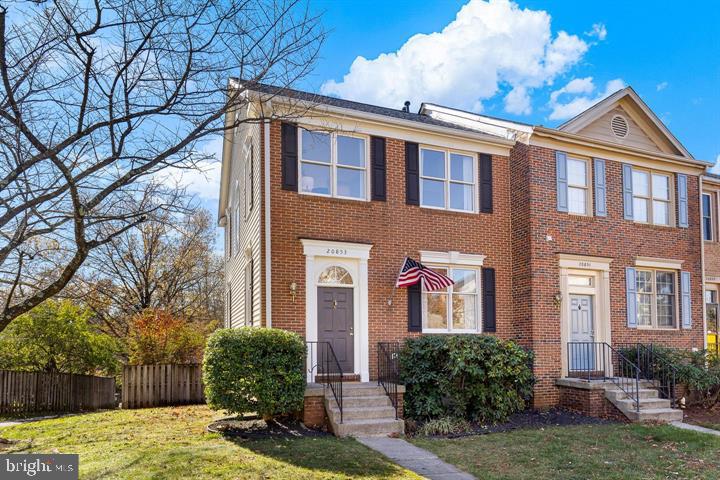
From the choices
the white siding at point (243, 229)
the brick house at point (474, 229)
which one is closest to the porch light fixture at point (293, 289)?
the brick house at point (474, 229)

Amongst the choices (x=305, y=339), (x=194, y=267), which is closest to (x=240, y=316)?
(x=305, y=339)

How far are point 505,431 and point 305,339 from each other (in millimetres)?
4129

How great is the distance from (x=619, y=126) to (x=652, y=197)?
2.12 metres

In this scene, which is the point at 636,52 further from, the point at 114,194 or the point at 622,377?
the point at 114,194

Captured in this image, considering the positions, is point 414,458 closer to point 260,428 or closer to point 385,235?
point 260,428

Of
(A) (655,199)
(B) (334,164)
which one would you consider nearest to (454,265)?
(B) (334,164)

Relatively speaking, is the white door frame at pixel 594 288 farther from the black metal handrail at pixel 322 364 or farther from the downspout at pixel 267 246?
the downspout at pixel 267 246

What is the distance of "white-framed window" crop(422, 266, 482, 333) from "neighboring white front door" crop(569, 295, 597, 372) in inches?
96.9

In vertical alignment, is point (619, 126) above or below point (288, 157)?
above

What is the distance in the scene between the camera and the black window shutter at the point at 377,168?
43.0 ft

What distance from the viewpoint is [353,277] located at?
12703mm

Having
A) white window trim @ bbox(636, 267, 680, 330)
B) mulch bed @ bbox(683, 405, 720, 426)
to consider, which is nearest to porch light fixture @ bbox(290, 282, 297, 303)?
mulch bed @ bbox(683, 405, 720, 426)

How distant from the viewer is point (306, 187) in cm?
1259

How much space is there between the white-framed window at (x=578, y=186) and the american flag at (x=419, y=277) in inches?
159
